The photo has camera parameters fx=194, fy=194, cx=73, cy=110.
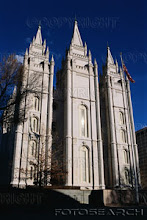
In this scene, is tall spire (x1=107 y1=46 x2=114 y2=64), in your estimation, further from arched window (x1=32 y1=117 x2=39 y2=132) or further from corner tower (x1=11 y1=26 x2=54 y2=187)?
arched window (x1=32 y1=117 x2=39 y2=132)

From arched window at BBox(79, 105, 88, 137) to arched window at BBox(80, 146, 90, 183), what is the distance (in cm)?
260

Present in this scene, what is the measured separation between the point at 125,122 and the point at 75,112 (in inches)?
449

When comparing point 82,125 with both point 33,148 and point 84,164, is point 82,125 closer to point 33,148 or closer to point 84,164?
point 84,164

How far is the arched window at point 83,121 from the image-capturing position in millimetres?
33844

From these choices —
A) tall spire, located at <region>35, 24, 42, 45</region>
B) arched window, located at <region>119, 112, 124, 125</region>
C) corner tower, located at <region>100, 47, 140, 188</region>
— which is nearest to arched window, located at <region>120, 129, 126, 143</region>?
corner tower, located at <region>100, 47, 140, 188</region>

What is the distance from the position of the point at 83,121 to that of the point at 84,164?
7.53 metres

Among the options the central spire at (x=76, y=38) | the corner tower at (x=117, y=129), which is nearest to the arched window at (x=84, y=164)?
the corner tower at (x=117, y=129)

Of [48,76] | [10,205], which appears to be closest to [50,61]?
[48,76]

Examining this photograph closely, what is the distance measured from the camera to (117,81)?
4384cm

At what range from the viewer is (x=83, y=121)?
114 feet

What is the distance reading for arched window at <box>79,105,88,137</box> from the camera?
33844 mm

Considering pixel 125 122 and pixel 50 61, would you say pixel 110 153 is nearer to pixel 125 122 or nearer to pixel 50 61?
pixel 125 122

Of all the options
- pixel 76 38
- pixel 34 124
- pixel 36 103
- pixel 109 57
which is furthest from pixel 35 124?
pixel 109 57

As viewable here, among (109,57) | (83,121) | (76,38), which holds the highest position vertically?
(76,38)
